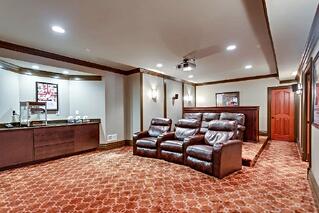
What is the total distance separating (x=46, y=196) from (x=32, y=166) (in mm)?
1922

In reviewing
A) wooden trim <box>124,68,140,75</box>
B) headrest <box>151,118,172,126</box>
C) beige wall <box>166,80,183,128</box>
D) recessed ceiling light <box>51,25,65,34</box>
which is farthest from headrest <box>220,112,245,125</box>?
recessed ceiling light <box>51,25,65,34</box>

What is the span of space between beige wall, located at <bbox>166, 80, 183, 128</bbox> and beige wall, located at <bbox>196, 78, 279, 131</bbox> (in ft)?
5.45

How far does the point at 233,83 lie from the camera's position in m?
8.15

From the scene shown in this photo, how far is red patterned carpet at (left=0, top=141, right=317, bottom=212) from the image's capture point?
2.36 m

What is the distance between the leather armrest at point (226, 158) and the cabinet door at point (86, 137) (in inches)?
148

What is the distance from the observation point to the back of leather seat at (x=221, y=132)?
12.9 ft

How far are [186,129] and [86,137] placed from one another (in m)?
2.93

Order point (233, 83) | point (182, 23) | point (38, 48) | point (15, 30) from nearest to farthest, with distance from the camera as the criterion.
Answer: point (182, 23) → point (15, 30) → point (38, 48) → point (233, 83)

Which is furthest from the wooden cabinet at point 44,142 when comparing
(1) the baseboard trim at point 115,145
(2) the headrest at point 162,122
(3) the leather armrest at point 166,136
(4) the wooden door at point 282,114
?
(4) the wooden door at point 282,114

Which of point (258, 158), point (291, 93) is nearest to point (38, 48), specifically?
point (258, 158)

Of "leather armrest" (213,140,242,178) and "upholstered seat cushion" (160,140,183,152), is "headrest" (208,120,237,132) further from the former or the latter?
"upholstered seat cushion" (160,140,183,152)

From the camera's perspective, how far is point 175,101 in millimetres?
7664

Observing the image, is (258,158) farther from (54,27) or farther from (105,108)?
(54,27)

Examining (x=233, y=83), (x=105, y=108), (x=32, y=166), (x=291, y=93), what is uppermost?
(x=233, y=83)
